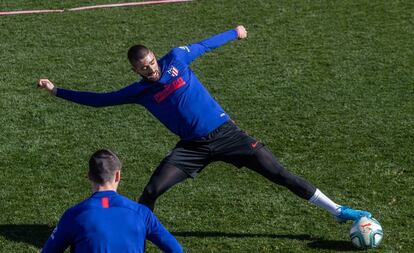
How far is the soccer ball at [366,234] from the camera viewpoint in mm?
9328

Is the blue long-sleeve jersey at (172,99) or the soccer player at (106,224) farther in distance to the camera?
the blue long-sleeve jersey at (172,99)

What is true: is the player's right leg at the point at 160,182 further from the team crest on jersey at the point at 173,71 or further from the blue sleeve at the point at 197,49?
the blue sleeve at the point at 197,49

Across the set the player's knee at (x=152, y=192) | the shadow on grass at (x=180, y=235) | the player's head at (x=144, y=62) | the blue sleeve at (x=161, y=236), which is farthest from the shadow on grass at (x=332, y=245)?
the blue sleeve at (x=161, y=236)

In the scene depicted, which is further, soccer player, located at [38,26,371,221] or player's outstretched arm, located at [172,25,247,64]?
player's outstretched arm, located at [172,25,247,64]

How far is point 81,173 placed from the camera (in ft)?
37.5

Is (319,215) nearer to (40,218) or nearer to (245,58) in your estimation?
(40,218)

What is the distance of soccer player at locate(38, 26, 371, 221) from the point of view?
943cm

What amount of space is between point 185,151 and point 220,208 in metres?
1.25

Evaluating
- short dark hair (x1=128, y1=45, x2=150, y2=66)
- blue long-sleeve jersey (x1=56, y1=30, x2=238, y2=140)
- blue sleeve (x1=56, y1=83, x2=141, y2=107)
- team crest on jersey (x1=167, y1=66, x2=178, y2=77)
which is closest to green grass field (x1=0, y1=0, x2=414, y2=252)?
blue long-sleeve jersey (x1=56, y1=30, x2=238, y2=140)

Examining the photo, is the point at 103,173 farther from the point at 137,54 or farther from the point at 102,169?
the point at 137,54

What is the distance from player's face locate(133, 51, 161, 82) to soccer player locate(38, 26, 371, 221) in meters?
0.01

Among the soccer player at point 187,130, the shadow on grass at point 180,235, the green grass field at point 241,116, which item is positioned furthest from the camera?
the green grass field at point 241,116

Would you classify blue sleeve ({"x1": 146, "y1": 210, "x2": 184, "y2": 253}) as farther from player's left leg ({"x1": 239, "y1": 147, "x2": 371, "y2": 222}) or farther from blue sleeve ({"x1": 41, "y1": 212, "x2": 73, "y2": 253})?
player's left leg ({"x1": 239, "y1": 147, "x2": 371, "y2": 222})

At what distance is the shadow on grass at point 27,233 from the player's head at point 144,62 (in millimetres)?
2177
